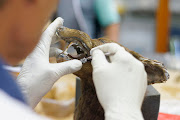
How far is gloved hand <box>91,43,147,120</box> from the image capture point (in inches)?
30.7

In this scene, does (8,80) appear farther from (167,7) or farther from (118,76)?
(167,7)

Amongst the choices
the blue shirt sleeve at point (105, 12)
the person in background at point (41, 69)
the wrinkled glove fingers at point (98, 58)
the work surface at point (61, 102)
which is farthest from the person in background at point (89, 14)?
the wrinkled glove fingers at point (98, 58)

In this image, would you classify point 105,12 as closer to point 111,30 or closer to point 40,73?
point 111,30

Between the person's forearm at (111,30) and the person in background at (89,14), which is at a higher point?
the person in background at (89,14)

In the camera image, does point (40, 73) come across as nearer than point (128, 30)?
Yes

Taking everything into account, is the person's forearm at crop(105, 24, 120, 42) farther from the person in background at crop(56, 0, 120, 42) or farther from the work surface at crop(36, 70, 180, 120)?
the work surface at crop(36, 70, 180, 120)

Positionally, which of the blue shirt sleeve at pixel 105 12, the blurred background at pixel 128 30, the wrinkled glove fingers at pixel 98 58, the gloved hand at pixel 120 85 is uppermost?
the wrinkled glove fingers at pixel 98 58

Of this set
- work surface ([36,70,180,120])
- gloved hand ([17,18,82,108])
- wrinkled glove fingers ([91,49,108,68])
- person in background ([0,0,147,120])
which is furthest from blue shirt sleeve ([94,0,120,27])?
wrinkled glove fingers ([91,49,108,68])

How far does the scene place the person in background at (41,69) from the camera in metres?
0.50

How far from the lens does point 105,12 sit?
8.73 ft

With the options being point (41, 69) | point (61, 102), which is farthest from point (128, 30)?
point (41, 69)

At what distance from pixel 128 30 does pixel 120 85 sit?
15.8ft

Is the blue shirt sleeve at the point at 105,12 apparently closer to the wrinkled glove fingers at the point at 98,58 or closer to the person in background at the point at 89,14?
the person in background at the point at 89,14

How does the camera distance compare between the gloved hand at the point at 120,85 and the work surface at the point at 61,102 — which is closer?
the gloved hand at the point at 120,85
